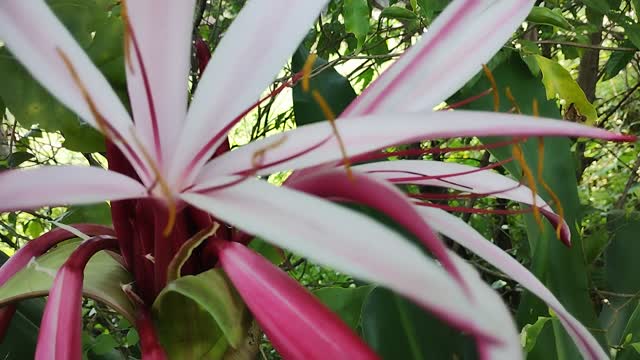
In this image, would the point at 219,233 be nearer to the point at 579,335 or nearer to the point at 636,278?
the point at 579,335

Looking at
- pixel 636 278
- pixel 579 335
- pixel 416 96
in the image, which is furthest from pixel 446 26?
pixel 636 278

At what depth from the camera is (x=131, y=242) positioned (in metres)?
0.28

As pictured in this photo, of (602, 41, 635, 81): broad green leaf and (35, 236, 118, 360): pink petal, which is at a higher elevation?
(35, 236, 118, 360): pink petal

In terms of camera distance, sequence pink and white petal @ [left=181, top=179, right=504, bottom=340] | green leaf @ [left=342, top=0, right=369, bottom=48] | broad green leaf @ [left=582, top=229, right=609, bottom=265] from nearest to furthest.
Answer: pink and white petal @ [left=181, top=179, right=504, bottom=340] < green leaf @ [left=342, top=0, right=369, bottom=48] < broad green leaf @ [left=582, top=229, right=609, bottom=265]

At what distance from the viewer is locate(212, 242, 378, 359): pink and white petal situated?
187 mm

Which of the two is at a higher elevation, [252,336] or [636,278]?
[252,336]

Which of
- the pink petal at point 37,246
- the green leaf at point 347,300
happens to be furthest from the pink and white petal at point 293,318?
the green leaf at point 347,300

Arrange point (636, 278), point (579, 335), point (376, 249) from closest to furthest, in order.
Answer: point (376, 249)
point (579, 335)
point (636, 278)

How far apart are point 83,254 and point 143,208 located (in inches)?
1.1

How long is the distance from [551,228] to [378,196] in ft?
1.22

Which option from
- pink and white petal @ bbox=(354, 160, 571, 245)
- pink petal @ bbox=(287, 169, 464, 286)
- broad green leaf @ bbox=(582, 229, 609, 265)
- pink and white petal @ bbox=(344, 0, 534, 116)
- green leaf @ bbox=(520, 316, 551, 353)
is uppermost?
pink and white petal @ bbox=(344, 0, 534, 116)

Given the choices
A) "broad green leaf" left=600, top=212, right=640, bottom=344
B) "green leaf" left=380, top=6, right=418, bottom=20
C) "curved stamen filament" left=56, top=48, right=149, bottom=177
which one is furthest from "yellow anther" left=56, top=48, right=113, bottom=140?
"broad green leaf" left=600, top=212, right=640, bottom=344

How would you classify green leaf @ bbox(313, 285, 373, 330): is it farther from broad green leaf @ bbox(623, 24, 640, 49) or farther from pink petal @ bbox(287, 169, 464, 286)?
broad green leaf @ bbox(623, 24, 640, 49)

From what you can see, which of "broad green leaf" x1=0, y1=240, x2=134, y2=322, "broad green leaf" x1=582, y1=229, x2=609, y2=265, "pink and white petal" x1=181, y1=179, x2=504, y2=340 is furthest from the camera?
"broad green leaf" x1=582, y1=229, x2=609, y2=265
